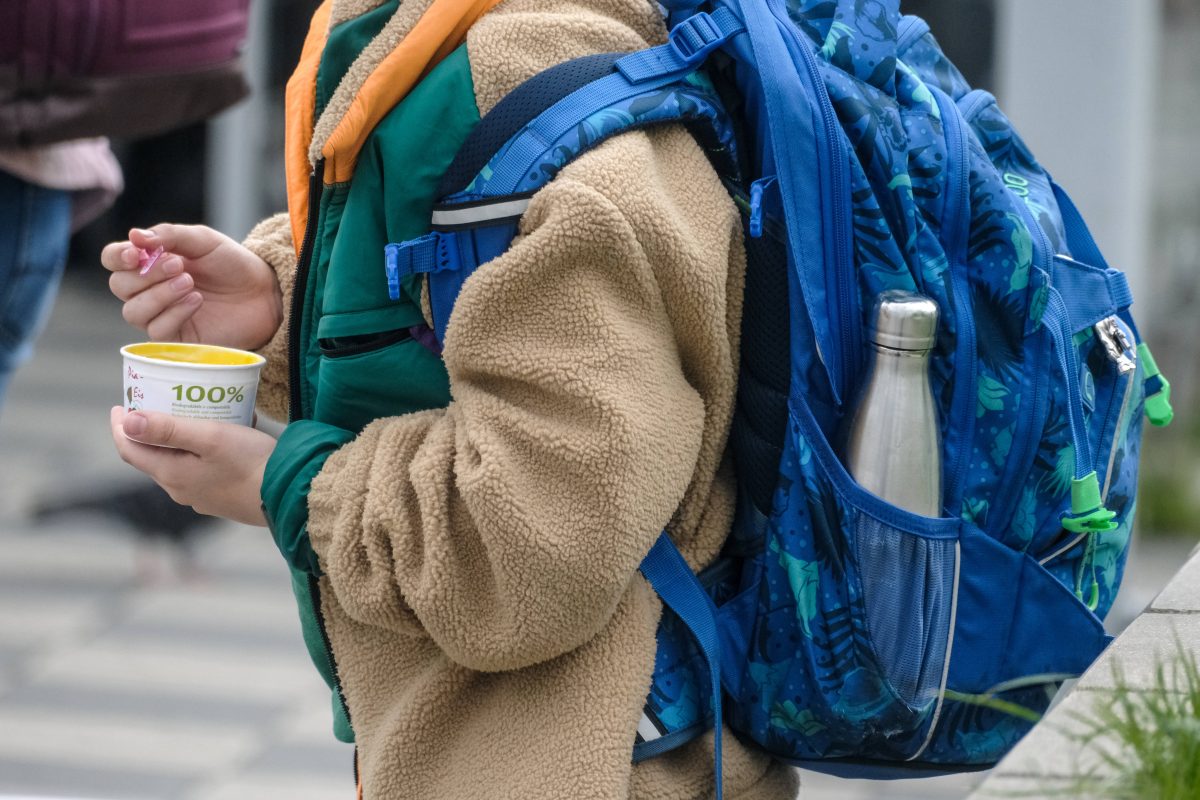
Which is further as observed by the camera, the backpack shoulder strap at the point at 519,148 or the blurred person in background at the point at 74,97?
the blurred person in background at the point at 74,97

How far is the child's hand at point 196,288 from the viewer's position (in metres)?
1.83

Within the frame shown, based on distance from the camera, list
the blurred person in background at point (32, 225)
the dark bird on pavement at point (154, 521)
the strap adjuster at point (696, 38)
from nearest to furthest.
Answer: the strap adjuster at point (696, 38), the blurred person in background at point (32, 225), the dark bird on pavement at point (154, 521)

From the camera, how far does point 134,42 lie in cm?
258

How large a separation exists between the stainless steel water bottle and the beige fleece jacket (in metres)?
0.14

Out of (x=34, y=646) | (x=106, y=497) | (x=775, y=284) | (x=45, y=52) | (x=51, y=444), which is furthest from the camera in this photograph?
(x=51, y=444)

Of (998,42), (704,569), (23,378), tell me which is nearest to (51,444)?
(23,378)

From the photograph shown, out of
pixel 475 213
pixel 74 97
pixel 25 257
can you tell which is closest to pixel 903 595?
pixel 475 213

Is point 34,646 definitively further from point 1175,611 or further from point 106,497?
point 1175,611

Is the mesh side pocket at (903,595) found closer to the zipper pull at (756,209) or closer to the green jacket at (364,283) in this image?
the zipper pull at (756,209)

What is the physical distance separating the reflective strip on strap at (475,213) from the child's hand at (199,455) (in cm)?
33

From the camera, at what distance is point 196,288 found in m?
1.91

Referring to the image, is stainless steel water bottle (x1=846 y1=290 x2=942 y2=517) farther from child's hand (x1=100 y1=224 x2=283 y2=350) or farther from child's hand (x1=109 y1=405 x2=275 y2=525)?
child's hand (x1=100 y1=224 x2=283 y2=350)

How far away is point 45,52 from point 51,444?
5.24 metres

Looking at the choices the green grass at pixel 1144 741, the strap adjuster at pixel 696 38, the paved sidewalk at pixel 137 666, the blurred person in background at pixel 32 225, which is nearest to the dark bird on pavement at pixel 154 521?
the paved sidewalk at pixel 137 666
